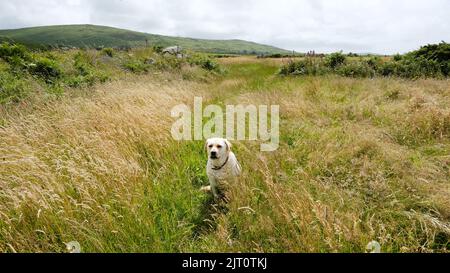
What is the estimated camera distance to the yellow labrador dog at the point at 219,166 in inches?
157

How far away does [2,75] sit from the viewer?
8.39m

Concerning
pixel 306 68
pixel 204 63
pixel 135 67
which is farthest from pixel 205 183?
pixel 204 63

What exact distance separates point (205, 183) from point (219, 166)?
2.12 ft

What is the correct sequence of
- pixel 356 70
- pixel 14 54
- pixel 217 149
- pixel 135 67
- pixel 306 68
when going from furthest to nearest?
pixel 306 68 → pixel 356 70 → pixel 135 67 → pixel 14 54 → pixel 217 149

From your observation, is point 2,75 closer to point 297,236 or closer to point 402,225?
point 297,236

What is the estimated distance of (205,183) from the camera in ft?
15.2

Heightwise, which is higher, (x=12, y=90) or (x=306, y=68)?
(x=306, y=68)

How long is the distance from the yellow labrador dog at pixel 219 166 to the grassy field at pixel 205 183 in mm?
247

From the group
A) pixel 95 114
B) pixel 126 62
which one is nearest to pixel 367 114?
pixel 95 114

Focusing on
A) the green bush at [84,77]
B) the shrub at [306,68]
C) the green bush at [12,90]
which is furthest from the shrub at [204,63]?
the green bush at [12,90]

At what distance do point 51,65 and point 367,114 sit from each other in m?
9.76

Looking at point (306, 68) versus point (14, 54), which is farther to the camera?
point (306, 68)

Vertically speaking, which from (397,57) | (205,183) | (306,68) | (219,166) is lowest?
(205,183)

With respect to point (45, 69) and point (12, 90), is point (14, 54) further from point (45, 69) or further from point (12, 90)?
point (12, 90)
